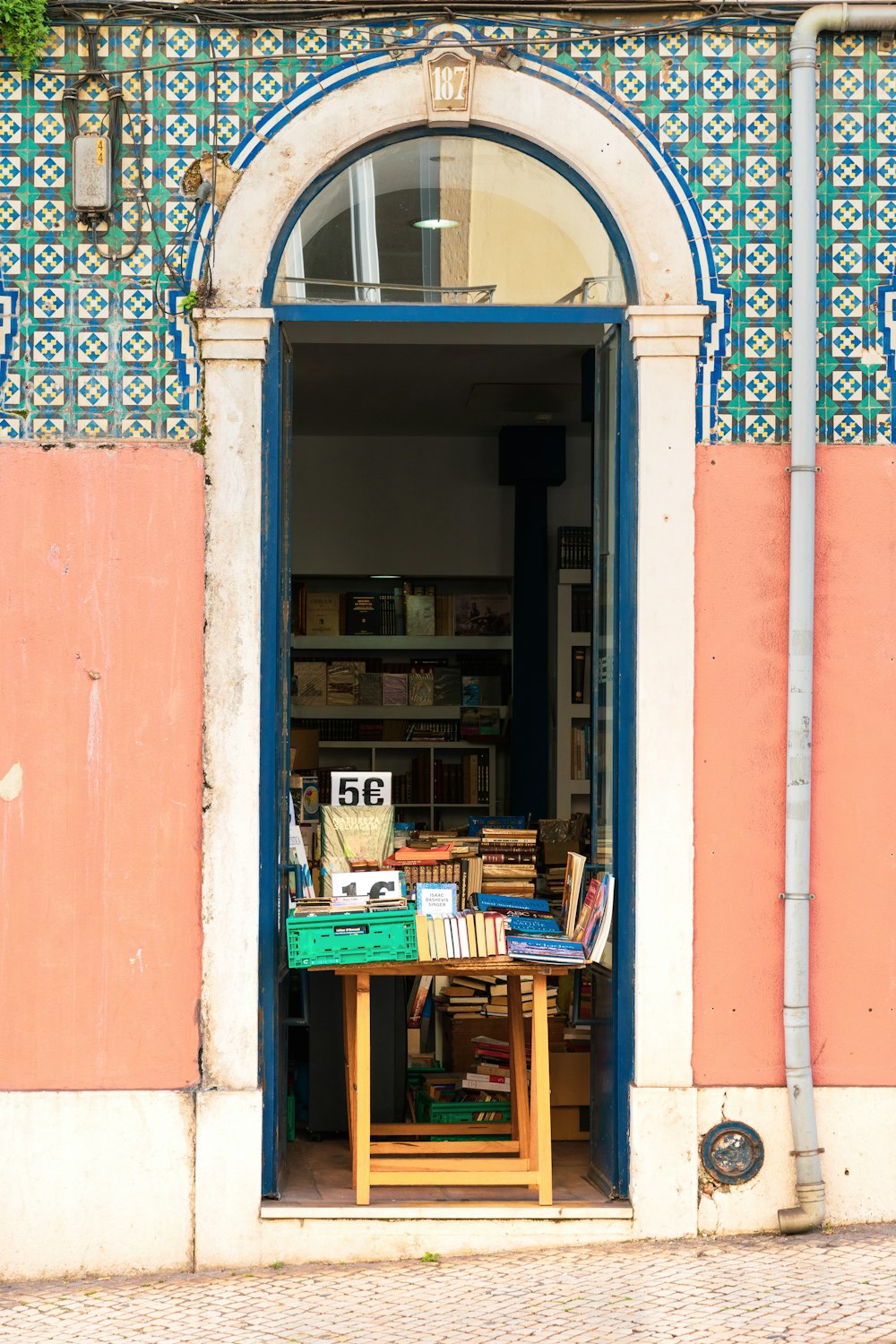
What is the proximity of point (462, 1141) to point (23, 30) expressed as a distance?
15.1 feet

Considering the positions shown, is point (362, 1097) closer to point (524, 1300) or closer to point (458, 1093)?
point (524, 1300)

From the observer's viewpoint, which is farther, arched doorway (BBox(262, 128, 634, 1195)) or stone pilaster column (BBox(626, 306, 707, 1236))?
arched doorway (BBox(262, 128, 634, 1195))

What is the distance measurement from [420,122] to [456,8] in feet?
1.47

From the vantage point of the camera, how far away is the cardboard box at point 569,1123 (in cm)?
658

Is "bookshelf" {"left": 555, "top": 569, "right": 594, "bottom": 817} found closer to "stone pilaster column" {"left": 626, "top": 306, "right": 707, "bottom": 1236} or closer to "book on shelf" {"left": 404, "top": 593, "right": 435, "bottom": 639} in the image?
"book on shelf" {"left": 404, "top": 593, "right": 435, "bottom": 639}

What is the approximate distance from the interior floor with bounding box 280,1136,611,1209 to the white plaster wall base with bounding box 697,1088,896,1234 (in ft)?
1.55

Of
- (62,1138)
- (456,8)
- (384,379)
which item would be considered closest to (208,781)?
(62,1138)

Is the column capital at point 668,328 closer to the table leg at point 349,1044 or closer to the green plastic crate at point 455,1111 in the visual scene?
the table leg at point 349,1044

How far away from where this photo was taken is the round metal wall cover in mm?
5457

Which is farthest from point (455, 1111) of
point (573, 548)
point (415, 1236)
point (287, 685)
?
point (573, 548)

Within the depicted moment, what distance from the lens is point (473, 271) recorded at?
5.67 meters

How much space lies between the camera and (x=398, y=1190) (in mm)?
5715

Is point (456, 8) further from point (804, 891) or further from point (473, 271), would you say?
point (804, 891)

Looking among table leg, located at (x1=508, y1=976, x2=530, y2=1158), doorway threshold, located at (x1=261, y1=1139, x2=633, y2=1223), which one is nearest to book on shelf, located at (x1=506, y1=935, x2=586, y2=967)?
table leg, located at (x1=508, y1=976, x2=530, y2=1158)
